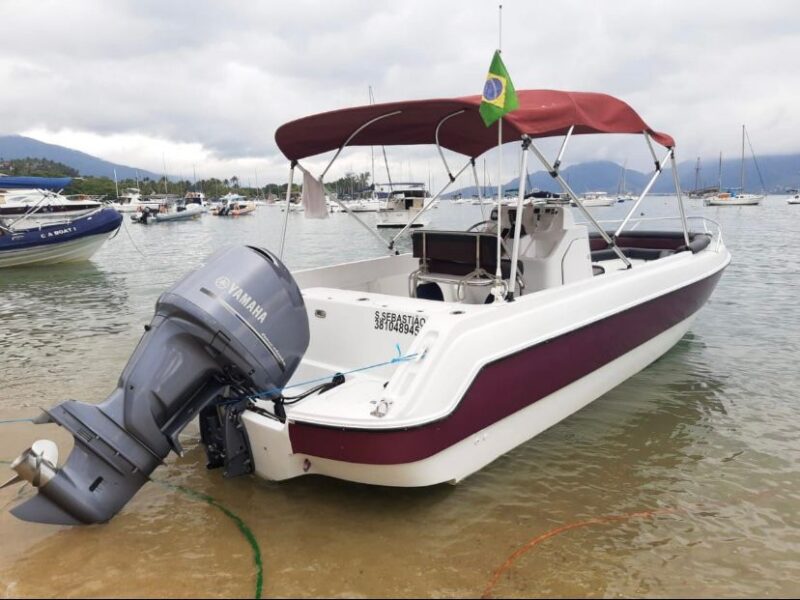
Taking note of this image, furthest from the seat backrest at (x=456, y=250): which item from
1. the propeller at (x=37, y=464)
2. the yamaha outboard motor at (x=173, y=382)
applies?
the propeller at (x=37, y=464)

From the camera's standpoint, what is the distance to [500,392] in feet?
12.4

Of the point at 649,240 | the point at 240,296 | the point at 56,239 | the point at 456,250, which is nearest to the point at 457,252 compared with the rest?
the point at 456,250

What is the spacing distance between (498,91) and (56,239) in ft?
59.5

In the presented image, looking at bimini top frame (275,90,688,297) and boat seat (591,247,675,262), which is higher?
bimini top frame (275,90,688,297)

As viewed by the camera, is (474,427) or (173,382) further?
(474,427)

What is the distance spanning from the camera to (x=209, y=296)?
3.22 metres

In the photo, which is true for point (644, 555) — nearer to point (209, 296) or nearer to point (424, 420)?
point (424, 420)

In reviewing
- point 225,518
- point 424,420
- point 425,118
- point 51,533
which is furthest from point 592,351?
point 51,533

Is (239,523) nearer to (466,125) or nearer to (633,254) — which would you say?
(466,125)

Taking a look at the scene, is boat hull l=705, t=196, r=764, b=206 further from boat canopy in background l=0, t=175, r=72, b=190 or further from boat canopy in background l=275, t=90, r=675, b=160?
boat canopy in background l=275, t=90, r=675, b=160

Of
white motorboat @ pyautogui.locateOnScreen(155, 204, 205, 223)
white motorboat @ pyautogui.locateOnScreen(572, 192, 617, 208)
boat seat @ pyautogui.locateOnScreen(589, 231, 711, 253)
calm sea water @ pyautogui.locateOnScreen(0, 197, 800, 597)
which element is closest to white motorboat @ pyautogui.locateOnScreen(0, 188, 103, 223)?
white motorboat @ pyautogui.locateOnScreen(155, 204, 205, 223)

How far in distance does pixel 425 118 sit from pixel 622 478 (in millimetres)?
3198

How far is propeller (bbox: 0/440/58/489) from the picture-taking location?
9.48ft

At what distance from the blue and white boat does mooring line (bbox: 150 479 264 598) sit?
16737 millimetres
